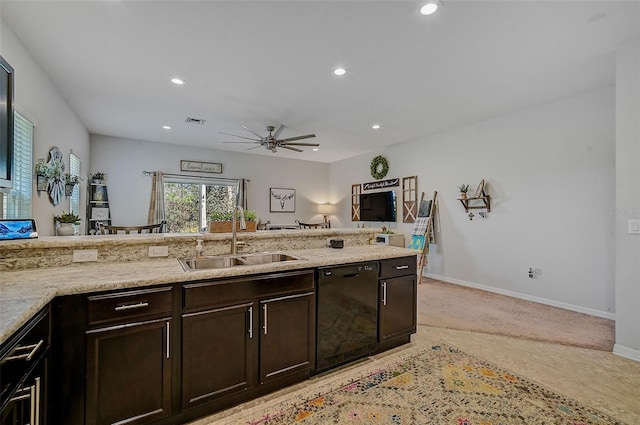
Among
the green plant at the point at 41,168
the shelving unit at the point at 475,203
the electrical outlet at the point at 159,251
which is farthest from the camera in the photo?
the shelving unit at the point at 475,203

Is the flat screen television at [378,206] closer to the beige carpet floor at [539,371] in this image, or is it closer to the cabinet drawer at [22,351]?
the beige carpet floor at [539,371]

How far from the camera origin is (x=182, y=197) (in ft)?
21.7

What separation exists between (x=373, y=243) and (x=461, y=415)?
178cm

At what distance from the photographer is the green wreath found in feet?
21.2

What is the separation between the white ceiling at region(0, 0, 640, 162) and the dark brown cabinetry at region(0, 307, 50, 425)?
2221mm

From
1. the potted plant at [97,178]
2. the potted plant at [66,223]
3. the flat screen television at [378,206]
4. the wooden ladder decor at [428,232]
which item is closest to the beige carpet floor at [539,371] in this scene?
the wooden ladder decor at [428,232]

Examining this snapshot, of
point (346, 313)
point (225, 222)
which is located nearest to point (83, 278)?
point (225, 222)

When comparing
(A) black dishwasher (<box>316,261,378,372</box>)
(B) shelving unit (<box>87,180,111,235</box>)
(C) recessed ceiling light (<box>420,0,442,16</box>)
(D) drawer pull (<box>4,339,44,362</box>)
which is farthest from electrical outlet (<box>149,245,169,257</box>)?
(B) shelving unit (<box>87,180,111,235</box>)

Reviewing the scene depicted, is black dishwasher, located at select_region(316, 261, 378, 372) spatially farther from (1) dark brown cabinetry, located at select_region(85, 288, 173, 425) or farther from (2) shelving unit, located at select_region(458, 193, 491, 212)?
(2) shelving unit, located at select_region(458, 193, 491, 212)

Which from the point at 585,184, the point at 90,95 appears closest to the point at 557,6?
the point at 585,184

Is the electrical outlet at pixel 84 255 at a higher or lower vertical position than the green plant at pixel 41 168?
lower

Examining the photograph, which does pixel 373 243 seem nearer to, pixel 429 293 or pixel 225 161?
pixel 429 293

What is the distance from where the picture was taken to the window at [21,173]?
8.23ft

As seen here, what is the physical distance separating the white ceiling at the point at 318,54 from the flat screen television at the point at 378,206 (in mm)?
2199
